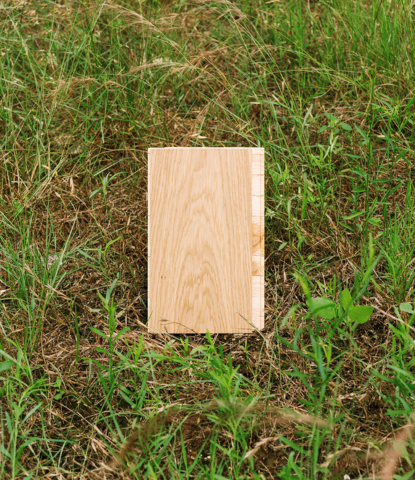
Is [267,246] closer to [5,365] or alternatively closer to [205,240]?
[205,240]

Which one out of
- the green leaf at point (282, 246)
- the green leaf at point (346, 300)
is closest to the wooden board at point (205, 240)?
the green leaf at point (282, 246)

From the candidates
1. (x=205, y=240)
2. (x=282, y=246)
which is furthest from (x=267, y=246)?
(x=205, y=240)

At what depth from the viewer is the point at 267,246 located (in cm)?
167

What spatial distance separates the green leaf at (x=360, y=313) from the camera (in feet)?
4.20

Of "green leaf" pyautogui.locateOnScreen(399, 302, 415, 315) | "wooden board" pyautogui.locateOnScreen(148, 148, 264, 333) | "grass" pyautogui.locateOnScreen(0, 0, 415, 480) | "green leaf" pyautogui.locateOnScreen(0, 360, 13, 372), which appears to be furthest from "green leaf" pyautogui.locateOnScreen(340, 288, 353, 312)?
"green leaf" pyautogui.locateOnScreen(0, 360, 13, 372)

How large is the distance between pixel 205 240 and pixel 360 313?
57cm

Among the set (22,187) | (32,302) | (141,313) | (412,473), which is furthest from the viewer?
(22,187)

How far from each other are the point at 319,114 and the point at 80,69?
1.10m

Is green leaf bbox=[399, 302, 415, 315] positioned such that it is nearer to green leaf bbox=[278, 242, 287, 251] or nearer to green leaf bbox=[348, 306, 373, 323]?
green leaf bbox=[348, 306, 373, 323]

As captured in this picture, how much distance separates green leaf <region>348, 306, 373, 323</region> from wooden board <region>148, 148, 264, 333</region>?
33 cm

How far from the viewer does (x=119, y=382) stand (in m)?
1.34

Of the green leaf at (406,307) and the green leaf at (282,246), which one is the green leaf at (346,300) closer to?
the green leaf at (406,307)

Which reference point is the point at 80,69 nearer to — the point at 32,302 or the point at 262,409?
the point at 32,302

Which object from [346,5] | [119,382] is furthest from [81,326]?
[346,5]
